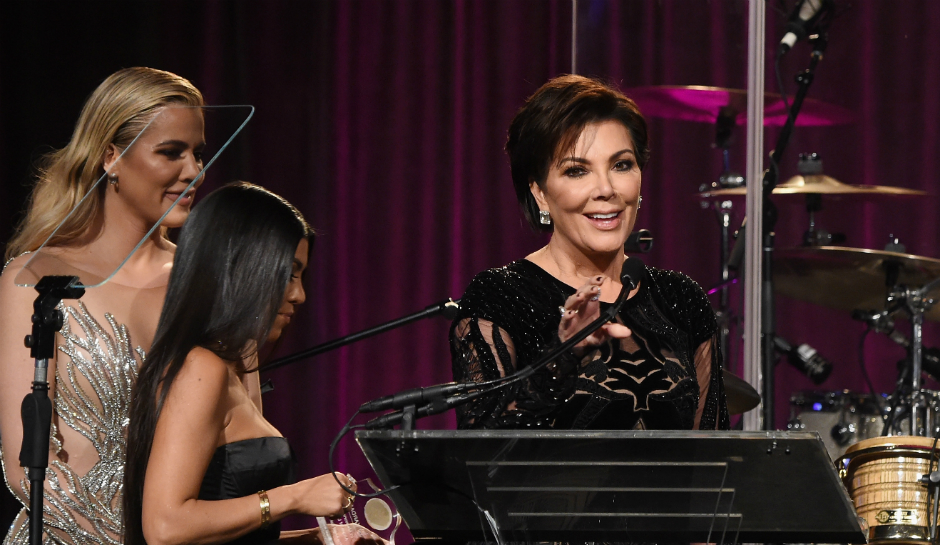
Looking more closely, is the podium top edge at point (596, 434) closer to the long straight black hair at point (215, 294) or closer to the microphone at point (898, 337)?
the long straight black hair at point (215, 294)

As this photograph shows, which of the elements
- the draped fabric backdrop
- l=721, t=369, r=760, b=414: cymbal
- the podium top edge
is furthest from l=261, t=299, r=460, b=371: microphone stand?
the draped fabric backdrop

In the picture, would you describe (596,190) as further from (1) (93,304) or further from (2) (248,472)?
(1) (93,304)

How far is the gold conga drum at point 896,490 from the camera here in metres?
2.54

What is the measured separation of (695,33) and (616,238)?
157 cm

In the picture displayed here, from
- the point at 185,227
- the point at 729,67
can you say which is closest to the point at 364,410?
the point at 185,227

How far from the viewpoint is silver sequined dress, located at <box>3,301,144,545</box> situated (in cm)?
215

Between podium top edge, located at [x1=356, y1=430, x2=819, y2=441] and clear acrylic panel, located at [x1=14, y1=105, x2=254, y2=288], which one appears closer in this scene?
podium top edge, located at [x1=356, y1=430, x2=819, y2=441]

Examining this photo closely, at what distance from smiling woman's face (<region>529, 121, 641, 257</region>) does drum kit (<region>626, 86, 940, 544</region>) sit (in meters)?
0.75

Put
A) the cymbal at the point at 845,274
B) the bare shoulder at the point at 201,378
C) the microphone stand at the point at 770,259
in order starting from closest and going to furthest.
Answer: the bare shoulder at the point at 201,378 < the microphone stand at the point at 770,259 < the cymbal at the point at 845,274

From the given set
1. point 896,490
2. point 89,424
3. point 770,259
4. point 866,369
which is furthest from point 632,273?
point 866,369

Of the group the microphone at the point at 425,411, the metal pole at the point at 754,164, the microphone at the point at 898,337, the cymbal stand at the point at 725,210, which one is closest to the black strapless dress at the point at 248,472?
the microphone at the point at 425,411

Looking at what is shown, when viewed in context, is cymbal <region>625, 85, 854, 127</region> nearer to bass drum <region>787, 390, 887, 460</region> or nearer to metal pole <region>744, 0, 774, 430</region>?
metal pole <region>744, 0, 774, 430</region>

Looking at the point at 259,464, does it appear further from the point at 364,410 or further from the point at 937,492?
the point at 937,492

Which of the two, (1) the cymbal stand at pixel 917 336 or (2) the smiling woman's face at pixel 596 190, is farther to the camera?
(1) the cymbal stand at pixel 917 336
